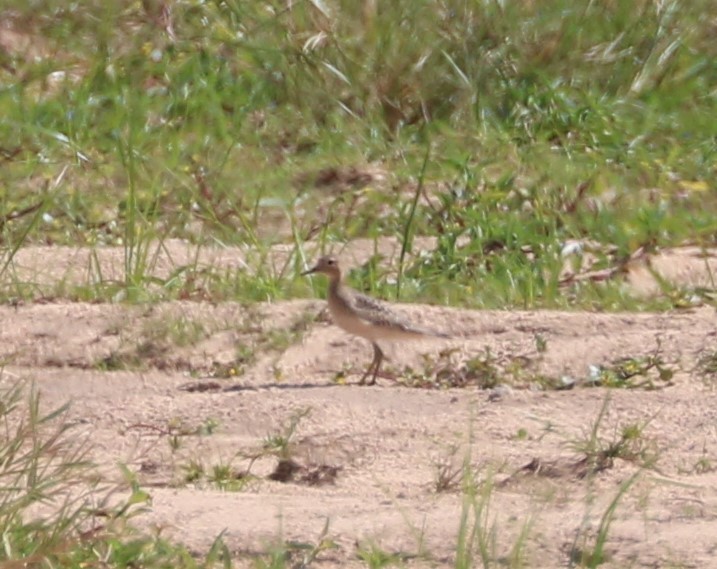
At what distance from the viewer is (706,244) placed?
819cm

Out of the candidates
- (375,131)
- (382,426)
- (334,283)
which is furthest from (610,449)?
(375,131)

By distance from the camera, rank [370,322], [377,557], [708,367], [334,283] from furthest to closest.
→ 1. [334,283]
2. [370,322]
3. [708,367]
4. [377,557]

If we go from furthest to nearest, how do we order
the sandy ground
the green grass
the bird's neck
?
1. the green grass
2. the bird's neck
3. the sandy ground

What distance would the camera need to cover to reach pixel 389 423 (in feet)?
19.7

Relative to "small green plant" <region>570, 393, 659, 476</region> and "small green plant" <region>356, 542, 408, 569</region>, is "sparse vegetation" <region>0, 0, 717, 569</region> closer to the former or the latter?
"small green plant" <region>570, 393, 659, 476</region>

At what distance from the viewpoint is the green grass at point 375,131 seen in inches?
325

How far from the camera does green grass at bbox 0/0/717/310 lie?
8266 mm

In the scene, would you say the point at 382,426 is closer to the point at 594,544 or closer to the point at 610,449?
the point at 610,449

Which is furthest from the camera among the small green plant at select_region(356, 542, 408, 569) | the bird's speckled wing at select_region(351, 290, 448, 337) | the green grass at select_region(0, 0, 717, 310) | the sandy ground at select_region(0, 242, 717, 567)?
the green grass at select_region(0, 0, 717, 310)

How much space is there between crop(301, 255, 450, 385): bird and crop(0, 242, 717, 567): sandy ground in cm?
11

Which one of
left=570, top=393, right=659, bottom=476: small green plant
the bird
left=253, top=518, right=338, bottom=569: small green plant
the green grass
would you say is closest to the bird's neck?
the bird

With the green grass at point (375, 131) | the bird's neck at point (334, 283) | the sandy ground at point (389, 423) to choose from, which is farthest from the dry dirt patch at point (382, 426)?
the green grass at point (375, 131)

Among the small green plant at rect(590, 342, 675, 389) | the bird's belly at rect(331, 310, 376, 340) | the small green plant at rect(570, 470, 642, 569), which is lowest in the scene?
the small green plant at rect(570, 470, 642, 569)

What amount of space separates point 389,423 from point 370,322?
78 cm
